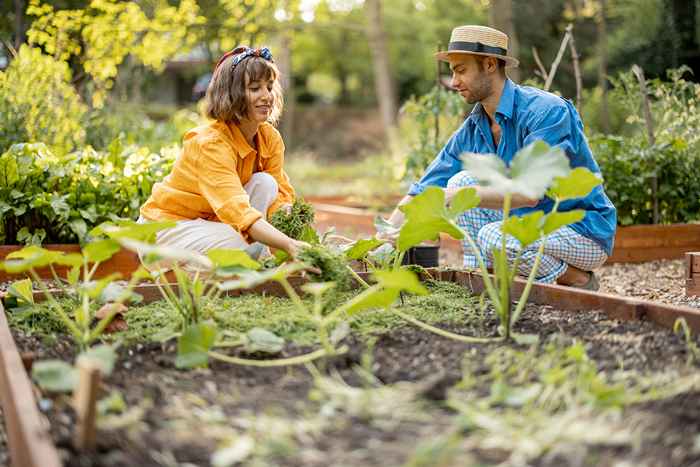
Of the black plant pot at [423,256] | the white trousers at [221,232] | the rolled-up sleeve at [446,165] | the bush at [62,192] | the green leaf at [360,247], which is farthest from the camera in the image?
the bush at [62,192]

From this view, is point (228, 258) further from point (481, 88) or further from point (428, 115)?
point (428, 115)

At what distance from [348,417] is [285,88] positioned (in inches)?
274

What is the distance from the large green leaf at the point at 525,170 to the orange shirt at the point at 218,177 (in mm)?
1021

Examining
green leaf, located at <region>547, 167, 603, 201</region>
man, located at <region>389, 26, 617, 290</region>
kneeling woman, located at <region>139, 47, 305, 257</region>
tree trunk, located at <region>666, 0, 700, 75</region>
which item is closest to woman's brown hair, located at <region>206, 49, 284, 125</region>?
kneeling woman, located at <region>139, 47, 305, 257</region>

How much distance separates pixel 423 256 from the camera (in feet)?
12.3

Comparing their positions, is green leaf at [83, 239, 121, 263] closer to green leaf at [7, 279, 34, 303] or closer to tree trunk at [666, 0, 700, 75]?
green leaf at [7, 279, 34, 303]

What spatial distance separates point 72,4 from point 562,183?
815 centimetres

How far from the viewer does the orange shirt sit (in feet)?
9.46

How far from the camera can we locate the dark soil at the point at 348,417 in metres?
1.36

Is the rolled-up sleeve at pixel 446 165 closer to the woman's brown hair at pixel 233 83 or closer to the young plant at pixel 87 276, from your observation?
the woman's brown hair at pixel 233 83

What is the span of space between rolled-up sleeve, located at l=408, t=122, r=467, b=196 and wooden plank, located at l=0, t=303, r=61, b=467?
1.92m

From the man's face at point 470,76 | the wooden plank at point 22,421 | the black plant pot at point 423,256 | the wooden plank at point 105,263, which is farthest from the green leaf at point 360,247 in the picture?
the wooden plank at point 105,263

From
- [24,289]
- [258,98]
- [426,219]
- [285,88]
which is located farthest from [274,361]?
[285,88]

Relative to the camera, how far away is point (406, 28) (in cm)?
2345
